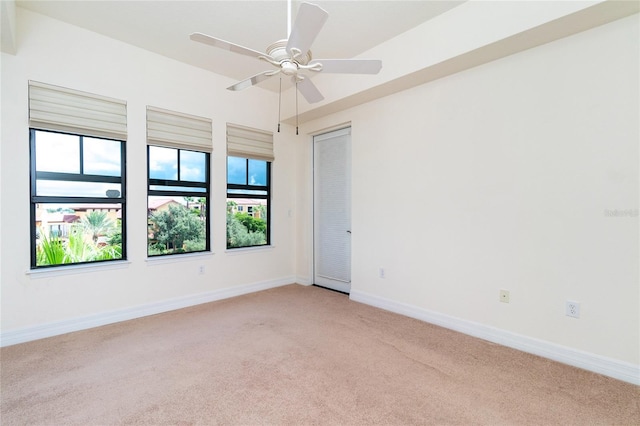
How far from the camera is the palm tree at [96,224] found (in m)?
3.08

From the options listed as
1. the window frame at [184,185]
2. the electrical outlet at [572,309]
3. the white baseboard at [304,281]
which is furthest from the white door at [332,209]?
the electrical outlet at [572,309]

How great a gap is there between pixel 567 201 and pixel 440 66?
1602mm

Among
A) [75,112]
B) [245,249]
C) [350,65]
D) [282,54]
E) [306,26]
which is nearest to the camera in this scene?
[306,26]

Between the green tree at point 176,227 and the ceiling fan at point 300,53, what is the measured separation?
6.73ft

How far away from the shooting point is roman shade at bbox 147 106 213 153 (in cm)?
340

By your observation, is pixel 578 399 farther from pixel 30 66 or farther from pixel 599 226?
pixel 30 66

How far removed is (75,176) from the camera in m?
2.96

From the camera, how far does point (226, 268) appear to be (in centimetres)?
405

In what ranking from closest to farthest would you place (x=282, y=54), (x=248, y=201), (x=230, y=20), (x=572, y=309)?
(x=282, y=54) → (x=572, y=309) → (x=230, y=20) → (x=248, y=201)

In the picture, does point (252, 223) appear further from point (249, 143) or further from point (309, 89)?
point (309, 89)

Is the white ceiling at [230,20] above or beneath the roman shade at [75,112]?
above

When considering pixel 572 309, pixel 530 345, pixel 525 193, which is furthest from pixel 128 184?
pixel 572 309

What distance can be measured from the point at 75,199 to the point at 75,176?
0.74ft

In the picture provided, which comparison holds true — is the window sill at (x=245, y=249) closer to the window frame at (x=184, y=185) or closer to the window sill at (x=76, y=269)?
the window frame at (x=184, y=185)
